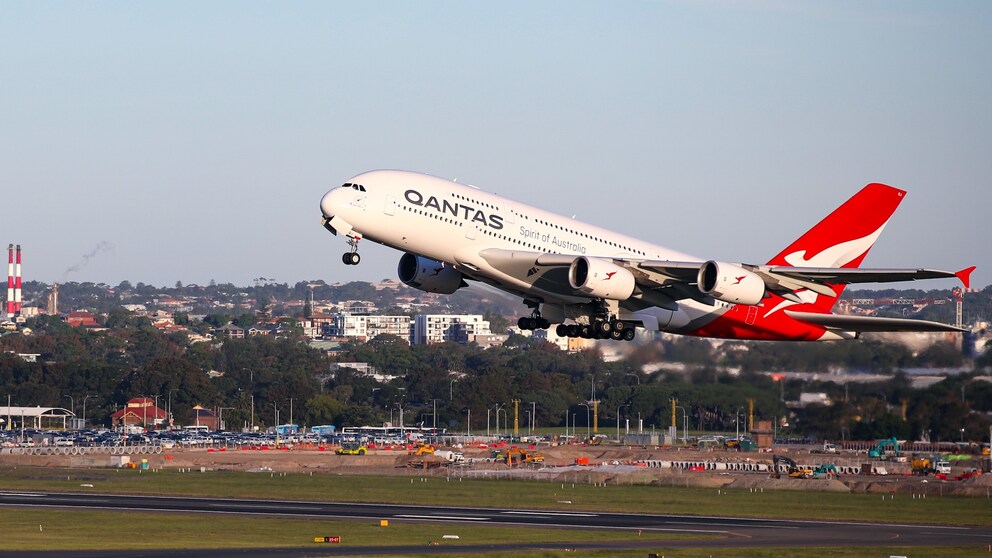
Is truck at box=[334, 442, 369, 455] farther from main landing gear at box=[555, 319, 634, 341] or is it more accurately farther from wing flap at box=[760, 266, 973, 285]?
wing flap at box=[760, 266, 973, 285]

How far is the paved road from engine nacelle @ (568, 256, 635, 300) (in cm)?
1080

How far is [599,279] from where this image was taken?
2184 inches

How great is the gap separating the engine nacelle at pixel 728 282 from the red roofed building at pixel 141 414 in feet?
448

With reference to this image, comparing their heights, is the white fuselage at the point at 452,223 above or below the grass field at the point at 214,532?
above

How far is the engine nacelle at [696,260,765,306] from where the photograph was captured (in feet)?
182

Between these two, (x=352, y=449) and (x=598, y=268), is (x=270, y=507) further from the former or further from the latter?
(x=352, y=449)

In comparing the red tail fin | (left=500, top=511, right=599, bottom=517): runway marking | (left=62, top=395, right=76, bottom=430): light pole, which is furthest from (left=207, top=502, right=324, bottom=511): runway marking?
(left=62, top=395, right=76, bottom=430): light pole

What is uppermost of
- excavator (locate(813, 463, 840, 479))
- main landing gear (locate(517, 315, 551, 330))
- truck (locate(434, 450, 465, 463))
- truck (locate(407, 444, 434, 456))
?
main landing gear (locate(517, 315, 551, 330))

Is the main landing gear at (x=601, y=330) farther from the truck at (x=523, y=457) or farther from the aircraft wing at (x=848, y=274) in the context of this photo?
the truck at (x=523, y=457)

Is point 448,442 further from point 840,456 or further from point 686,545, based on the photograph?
point 686,545

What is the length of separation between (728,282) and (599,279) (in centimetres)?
481

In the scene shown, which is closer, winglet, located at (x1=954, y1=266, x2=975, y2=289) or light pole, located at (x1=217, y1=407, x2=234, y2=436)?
winglet, located at (x1=954, y1=266, x2=975, y2=289)

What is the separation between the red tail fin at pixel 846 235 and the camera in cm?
6375

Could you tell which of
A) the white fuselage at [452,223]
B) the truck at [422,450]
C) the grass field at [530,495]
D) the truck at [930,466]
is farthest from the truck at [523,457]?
the white fuselage at [452,223]
